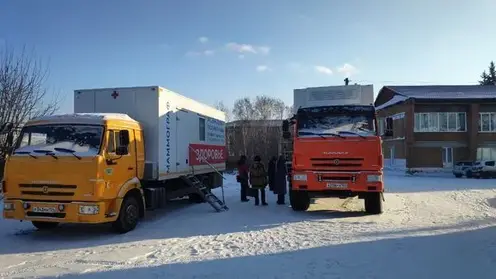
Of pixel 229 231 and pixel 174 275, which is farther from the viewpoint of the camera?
pixel 229 231

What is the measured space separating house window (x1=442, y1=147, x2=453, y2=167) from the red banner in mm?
33584

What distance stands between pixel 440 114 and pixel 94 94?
41177 mm

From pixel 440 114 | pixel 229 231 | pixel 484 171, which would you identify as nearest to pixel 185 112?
pixel 229 231

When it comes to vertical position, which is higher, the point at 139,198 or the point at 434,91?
the point at 434,91

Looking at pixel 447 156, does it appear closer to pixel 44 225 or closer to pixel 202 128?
pixel 202 128

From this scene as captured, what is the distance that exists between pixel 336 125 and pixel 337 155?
1.05m

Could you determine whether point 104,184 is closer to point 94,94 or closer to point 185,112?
point 94,94

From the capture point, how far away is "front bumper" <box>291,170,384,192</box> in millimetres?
12742

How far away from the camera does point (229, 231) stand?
10.5 m

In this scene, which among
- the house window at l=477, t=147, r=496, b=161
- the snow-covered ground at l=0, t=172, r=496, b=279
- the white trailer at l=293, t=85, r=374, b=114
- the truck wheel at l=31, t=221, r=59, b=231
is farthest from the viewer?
the house window at l=477, t=147, r=496, b=161

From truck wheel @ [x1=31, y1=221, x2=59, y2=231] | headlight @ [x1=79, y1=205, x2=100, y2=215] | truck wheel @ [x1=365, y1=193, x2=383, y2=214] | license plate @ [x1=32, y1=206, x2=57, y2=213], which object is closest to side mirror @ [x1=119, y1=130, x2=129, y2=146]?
headlight @ [x1=79, y1=205, x2=100, y2=215]

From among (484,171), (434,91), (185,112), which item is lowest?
(484,171)

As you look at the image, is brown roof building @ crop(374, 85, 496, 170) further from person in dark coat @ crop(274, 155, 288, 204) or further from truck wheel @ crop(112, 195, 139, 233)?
truck wheel @ crop(112, 195, 139, 233)

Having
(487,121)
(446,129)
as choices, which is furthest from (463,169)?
(487,121)
